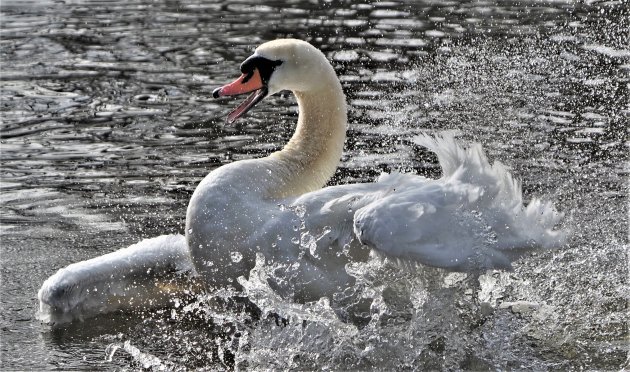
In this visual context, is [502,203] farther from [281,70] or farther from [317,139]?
[281,70]

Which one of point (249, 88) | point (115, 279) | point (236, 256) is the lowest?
point (115, 279)

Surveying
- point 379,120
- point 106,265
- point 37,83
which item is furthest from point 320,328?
point 37,83

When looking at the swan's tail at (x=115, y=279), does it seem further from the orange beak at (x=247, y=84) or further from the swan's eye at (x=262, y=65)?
the swan's eye at (x=262, y=65)

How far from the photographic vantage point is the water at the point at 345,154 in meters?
6.40

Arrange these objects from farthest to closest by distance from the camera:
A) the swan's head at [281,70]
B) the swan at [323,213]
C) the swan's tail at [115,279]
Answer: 1. the swan's tail at [115,279]
2. the swan's head at [281,70]
3. the swan at [323,213]

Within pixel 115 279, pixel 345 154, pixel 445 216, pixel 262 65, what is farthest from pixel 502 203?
pixel 345 154

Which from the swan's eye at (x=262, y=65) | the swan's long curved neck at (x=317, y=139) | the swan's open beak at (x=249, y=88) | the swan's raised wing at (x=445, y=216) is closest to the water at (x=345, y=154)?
the swan's raised wing at (x=445, y=216)

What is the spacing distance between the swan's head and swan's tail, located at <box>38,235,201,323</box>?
0.98m

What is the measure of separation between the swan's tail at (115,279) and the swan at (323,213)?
3 cm

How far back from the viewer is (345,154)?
967 cm

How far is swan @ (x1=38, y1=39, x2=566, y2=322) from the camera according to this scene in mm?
5922

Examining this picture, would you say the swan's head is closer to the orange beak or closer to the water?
the orange beak

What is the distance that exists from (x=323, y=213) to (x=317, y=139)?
0.85m

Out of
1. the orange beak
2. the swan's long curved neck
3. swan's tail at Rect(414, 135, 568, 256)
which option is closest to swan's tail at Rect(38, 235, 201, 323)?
the swan's long curved neck
